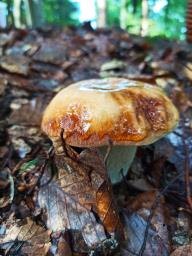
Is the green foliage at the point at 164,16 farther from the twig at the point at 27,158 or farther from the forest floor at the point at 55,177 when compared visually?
the twig at the point at 27,158

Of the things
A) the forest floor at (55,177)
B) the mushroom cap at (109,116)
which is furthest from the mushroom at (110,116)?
the forest floor at (55,177)

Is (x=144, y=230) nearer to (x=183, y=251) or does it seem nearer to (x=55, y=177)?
(x=183, y=251)

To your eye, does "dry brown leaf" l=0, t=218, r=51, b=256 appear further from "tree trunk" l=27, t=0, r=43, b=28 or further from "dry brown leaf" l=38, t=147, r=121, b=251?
"tree trunk" l=27, t=0, r=43, b=28

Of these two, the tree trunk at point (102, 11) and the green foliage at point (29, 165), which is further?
the tree trunk at point (102, 11)

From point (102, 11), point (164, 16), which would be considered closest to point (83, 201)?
point (164, 16)

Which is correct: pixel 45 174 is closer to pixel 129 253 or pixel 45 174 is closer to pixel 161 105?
pixel 129 253

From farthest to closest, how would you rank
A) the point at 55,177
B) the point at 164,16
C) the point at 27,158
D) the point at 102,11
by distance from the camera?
the point at 102,11, the point at 164,16, the point at 27,158, the point at 55,177

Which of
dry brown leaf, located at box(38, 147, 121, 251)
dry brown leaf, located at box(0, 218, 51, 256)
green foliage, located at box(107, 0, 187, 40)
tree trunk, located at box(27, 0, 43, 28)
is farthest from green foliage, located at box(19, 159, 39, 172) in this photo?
tree trunk, located at box(27, 0, 43, 28)

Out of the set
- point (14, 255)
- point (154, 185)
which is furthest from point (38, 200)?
point (154, 185)
